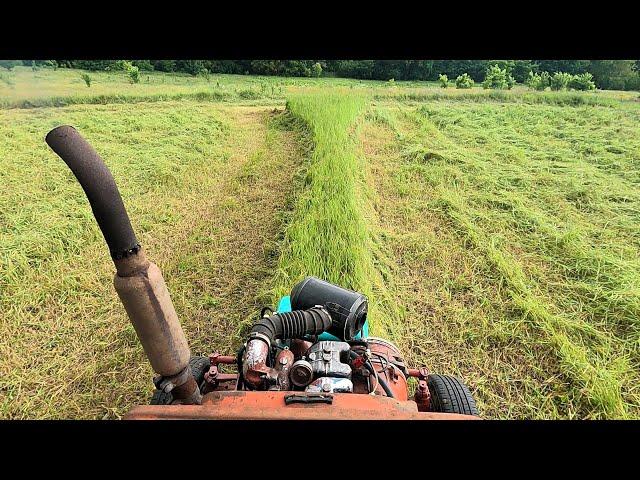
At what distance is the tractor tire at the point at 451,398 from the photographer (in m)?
2.23

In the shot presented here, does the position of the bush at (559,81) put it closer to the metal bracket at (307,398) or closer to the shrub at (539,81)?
the shrub at (539,81)

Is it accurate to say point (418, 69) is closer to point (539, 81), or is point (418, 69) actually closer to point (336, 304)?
point (539, 81)

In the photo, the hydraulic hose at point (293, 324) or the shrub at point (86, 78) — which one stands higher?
the shrub at point (86, 78)

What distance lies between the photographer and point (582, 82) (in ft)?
57.0

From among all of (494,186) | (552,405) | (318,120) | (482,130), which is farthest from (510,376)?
(482,130)

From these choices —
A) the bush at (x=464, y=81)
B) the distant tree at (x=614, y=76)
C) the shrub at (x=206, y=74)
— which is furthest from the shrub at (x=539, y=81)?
the shrub at (x=206, y=74)

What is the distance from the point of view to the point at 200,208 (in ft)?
19.3

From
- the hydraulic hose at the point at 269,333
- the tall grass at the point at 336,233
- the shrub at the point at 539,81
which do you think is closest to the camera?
the hydraulic hose at the point at 269,333

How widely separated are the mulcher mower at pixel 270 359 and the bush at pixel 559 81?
18.7 metres

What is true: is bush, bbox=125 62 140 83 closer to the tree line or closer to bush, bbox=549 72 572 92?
the tree line

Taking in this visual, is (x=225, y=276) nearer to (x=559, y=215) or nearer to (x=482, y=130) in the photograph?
(x=559, y=215)

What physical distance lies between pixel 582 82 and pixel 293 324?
19.9 meters

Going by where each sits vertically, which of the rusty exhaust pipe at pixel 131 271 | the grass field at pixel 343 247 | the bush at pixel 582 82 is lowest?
the grass field at pixel 343 247

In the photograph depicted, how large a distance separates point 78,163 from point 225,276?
321 cm
